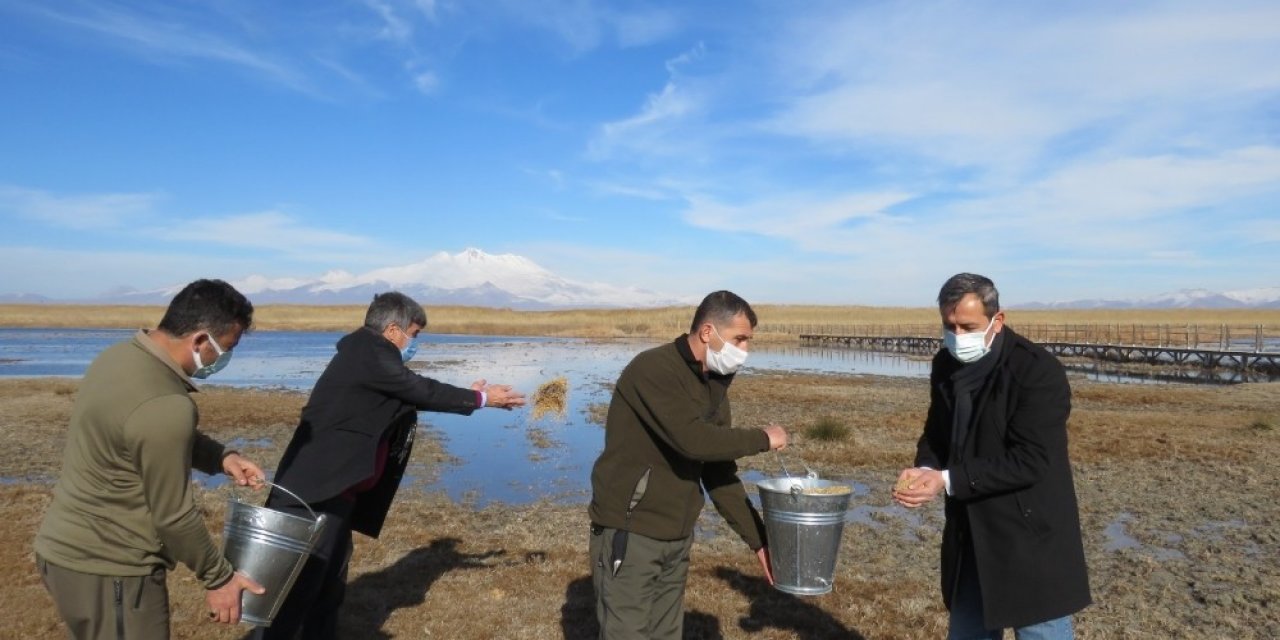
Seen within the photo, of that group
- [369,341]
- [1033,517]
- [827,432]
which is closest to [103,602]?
[369,341]

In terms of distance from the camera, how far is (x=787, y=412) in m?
22.1

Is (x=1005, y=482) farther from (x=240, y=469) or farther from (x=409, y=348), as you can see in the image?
(x=409, y=348)

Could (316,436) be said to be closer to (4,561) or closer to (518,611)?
(518,611)

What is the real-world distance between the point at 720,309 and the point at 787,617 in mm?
3361

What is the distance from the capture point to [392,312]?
192 inches

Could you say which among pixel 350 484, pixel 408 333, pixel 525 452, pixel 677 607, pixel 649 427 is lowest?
pixel 525 452

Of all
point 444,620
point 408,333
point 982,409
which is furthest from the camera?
point 444,620

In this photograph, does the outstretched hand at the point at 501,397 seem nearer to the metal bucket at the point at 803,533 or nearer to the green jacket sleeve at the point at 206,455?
the green jacket sleeve at the point at 206,455

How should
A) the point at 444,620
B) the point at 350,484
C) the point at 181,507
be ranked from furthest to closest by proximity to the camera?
the point at 444,620
the point at 350,484
the point at 181,507

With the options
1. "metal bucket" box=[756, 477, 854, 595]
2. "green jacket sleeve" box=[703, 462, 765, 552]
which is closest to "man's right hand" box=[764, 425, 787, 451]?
"metal bucket" box=[756, 477, 854, 595]

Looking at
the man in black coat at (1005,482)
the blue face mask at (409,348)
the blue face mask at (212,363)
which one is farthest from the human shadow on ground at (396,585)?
the man in black coat at (1005,482)

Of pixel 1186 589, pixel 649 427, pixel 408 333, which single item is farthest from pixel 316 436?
pixel 1186 589

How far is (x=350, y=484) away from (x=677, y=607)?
5.99 ft

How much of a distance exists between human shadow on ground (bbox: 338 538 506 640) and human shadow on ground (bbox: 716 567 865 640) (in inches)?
96.9
